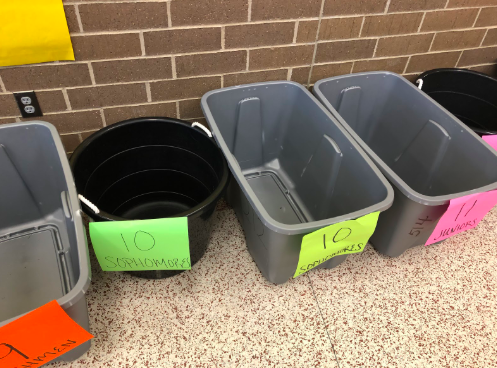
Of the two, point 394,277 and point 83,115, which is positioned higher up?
point 83,115

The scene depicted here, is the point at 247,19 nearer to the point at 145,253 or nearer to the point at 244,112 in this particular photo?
the point at 244,112

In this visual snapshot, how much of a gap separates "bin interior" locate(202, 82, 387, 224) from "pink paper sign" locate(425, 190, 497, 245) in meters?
0.21

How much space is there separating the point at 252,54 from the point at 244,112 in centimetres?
19

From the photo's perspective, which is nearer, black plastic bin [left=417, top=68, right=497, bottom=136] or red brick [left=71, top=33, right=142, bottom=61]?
red brick [left=71, top=33, right=142, bottom=61]

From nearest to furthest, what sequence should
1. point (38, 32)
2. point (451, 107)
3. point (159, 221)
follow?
point (159, 221)
point (38, 32)
point (451, 107)

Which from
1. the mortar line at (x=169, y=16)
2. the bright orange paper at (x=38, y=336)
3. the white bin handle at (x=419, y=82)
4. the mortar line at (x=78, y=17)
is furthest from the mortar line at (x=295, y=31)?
the bright orange paper at (x=38, y=336)

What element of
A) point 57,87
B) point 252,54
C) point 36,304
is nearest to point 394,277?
point 252,54

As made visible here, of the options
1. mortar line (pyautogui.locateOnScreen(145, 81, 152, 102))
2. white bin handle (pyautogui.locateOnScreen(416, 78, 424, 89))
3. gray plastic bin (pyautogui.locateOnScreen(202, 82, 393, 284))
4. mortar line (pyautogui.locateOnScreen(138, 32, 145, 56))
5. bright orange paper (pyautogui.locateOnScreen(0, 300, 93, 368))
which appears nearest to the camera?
bright orange paper (pyautogui.locateOnScreen(0, 300, 93, 368))

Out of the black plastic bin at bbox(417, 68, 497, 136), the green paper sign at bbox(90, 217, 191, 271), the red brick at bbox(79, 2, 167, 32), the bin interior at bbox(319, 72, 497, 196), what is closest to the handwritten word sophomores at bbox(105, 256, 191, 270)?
the green paper sign at bbox(90, 217, 191, 271)

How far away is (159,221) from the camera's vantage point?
0.83 meters

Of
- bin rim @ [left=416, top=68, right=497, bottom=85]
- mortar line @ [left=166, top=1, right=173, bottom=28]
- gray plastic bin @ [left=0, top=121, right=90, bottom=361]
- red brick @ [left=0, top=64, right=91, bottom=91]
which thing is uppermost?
mortar line @ [left=166, top=1, right=173, bottom=28]

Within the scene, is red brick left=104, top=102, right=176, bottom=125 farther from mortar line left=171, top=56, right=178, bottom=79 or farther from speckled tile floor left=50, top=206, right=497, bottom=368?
speckled tile floor left=50, top=206, right=497, bottom=368

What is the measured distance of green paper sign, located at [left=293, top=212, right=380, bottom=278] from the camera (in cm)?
84

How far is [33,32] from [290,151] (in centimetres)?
85
